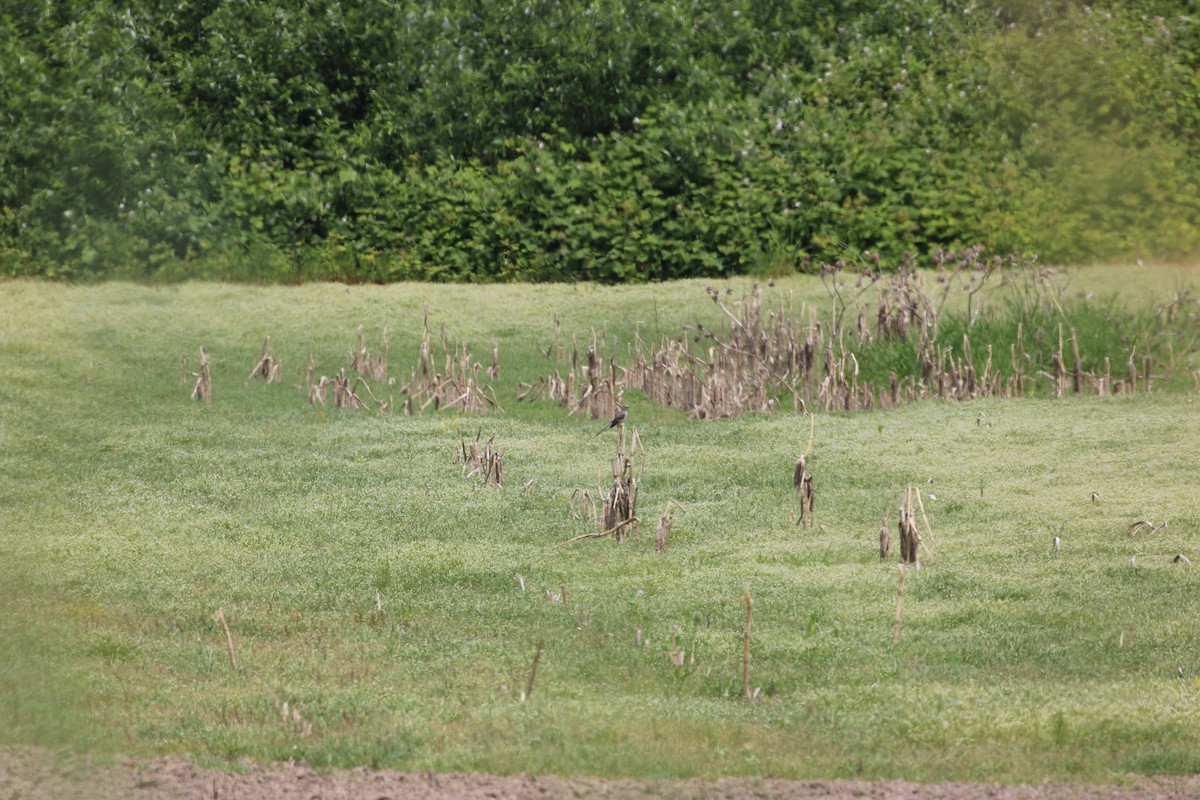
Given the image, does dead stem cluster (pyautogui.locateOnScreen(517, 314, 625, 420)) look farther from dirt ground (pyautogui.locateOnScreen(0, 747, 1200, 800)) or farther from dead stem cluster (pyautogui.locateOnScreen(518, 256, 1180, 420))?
dirt ground (pyautogui.locateOnScreen(0, 747, 1200, 800))

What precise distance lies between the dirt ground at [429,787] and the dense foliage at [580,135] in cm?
791

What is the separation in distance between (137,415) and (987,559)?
4.18m

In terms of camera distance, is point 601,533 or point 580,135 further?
point 580,135

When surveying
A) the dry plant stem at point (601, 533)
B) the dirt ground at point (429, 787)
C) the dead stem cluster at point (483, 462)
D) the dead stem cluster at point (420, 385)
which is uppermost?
the dead stem cluster at point (420, 385)

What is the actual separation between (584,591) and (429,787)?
1.55 meters

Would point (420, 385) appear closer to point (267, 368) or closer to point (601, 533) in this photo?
point (267, 368)

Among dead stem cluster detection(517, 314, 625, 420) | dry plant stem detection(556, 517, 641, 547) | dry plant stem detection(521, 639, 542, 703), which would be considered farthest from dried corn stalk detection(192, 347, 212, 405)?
dry plant stem detection(521, 639, 542, 703)

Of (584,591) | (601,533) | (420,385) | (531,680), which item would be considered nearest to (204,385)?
(420,385)

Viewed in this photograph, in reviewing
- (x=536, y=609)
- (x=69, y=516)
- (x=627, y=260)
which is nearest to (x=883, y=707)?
(x=536, y=609)

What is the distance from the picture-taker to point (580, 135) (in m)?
11.7

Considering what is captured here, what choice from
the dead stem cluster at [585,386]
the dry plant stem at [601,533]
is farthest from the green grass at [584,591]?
the dead stem cluster at [585,386]

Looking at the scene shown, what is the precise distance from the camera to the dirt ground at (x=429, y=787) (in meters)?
2.74

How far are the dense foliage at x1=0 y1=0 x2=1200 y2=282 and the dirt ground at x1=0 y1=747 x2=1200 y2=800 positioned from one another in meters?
7.91

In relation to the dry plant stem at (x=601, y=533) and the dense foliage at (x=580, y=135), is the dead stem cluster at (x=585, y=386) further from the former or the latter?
the dense foliage at (x=580, y=135)
